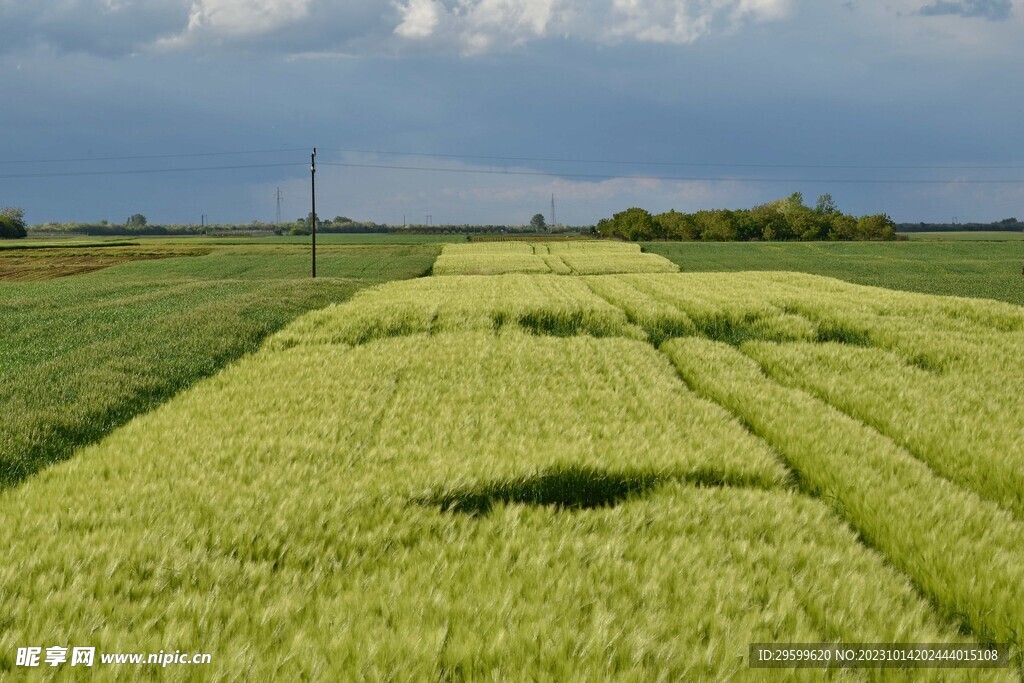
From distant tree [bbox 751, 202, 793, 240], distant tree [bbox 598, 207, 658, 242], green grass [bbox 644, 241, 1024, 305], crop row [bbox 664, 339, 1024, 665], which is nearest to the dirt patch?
crop row [bbox 664, 339, 1024, 665]

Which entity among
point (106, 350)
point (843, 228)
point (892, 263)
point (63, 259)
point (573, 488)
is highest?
point (843, 228)

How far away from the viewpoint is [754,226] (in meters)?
114

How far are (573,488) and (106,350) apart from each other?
10449 millimetres

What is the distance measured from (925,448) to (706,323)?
31.5 ft

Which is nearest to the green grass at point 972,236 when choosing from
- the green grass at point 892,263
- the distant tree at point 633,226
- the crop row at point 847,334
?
the green grass at point 892,263

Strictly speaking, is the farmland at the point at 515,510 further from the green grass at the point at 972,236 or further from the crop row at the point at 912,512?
the green grass at the point at 972,236

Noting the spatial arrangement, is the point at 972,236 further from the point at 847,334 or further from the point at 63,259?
the point at 63,259

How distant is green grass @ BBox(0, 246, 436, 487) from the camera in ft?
22.1

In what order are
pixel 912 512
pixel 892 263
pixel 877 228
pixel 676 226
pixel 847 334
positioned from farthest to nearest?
pixel 676 226 < pixel 877 228 < pixel 892 263 < pixel 847 334 < pixel 912 512

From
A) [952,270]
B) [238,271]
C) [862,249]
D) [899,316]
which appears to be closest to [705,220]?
[862,249]

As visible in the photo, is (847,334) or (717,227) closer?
(847,334)

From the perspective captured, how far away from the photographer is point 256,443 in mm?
5727

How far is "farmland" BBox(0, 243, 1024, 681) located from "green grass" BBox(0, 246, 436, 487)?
0.10 metres

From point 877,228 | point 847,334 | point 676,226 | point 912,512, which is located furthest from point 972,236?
point 912,512
